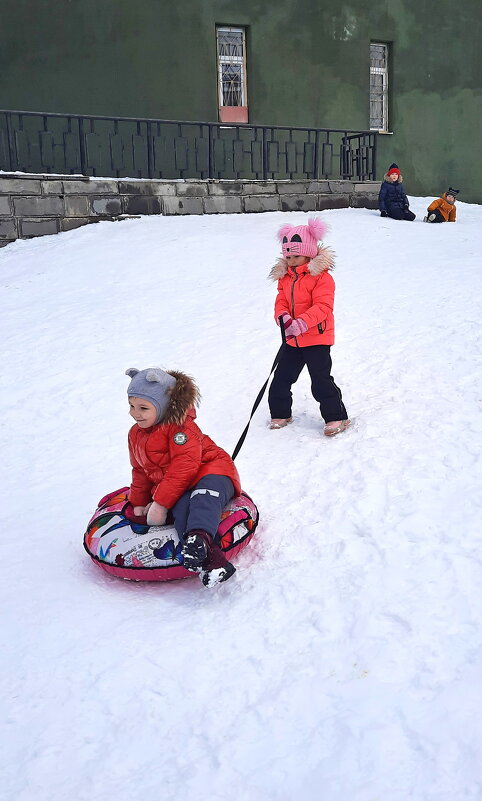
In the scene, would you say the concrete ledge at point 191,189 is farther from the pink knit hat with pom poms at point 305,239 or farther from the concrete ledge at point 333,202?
the pink knit hat with pom poms at point 305,239

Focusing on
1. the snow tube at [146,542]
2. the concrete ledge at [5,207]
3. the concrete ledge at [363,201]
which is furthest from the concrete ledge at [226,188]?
the snow tube at [146,542]

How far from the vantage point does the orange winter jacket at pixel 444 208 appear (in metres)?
12.2

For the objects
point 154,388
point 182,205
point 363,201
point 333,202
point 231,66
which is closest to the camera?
point 154,388

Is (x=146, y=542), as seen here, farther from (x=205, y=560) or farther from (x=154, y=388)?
(x=154, y=388)

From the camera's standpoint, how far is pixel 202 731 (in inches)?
86.4

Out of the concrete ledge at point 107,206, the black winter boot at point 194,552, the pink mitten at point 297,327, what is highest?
the concrete ledge at point 107,206

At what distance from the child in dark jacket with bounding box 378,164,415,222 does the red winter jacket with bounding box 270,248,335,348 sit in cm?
832

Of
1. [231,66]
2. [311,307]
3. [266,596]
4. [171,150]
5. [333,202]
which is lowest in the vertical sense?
[266,596]

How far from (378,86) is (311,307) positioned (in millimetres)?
13005

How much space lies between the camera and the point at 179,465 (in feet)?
10.1

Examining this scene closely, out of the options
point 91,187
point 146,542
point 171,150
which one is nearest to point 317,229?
point 146,542

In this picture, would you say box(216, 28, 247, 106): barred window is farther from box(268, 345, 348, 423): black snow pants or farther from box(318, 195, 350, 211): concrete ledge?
box(268, 345, 348, 423): black snow pants

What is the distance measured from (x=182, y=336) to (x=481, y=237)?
637 centimetres

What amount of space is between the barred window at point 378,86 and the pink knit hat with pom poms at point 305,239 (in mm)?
12395
